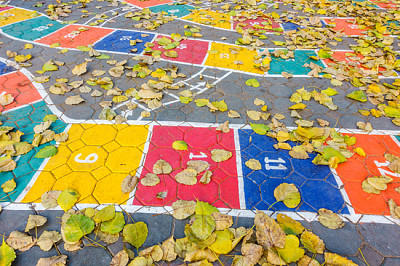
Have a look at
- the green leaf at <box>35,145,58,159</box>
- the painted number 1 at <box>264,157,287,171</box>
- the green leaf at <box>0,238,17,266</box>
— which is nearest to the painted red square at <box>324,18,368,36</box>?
the painted number 1 at <box>264,157,287,171</box>

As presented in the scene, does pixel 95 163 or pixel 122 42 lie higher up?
pixel 122 42

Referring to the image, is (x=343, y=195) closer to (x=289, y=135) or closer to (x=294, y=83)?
(x=289, y=135)

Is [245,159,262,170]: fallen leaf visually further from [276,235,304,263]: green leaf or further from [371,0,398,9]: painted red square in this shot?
[371,0,398,9]: painted red square

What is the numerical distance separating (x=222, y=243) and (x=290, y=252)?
57 centimetres

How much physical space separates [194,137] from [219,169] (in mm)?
608

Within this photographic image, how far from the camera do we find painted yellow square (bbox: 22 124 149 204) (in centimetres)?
250

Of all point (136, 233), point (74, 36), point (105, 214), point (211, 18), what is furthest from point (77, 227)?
point (211, 18)

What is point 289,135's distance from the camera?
10.2 feet

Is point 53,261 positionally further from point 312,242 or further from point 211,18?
point 211,18

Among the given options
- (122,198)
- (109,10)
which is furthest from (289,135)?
(109,10)

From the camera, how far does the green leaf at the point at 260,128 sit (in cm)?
316

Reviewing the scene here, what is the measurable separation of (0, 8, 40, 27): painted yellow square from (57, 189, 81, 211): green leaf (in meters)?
6.06

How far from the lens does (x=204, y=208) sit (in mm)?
2305

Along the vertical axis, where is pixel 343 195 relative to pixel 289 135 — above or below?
below
